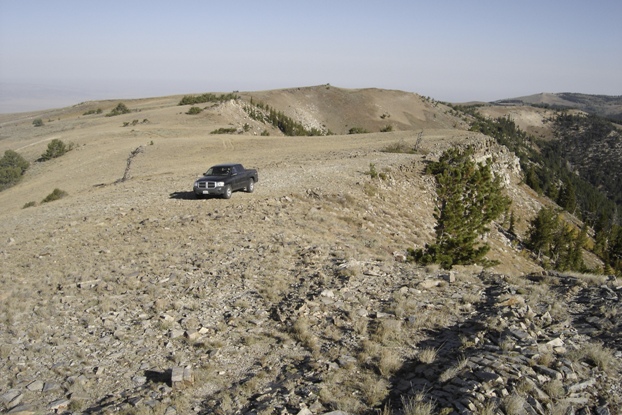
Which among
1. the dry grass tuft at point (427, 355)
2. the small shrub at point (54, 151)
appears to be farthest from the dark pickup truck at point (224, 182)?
the small shrub at point (54, 151)

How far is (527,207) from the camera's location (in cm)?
5262

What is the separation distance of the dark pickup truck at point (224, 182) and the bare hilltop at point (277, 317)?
2.23 feet

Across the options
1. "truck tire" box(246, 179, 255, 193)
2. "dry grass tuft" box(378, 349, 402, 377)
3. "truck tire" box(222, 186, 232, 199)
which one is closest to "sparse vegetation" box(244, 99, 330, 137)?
"truck tire" box(246, 179, 255, 193)

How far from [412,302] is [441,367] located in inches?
111

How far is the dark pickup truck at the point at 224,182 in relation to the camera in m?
21.4

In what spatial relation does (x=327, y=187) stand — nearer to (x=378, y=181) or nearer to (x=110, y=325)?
A: (x=378, y=181)

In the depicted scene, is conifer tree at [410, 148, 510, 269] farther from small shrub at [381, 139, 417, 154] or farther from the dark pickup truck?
small shrub at [381, 139, 417, 154]

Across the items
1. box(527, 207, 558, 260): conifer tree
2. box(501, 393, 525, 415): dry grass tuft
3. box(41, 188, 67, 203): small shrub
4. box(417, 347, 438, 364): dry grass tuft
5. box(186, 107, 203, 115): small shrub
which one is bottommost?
box(527, 207, 558, 260): conifer tree

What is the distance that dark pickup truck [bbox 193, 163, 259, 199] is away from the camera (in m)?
21.4

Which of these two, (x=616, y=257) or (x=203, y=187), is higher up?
(x=203, y=187)

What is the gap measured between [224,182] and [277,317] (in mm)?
12683

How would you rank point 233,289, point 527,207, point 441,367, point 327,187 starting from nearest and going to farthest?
point 441,367 < point 233,289 < point 327,187 < point 527,207

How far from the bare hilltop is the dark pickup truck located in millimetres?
680

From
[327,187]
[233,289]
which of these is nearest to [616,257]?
[327,187]
